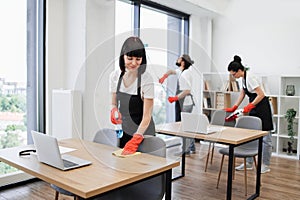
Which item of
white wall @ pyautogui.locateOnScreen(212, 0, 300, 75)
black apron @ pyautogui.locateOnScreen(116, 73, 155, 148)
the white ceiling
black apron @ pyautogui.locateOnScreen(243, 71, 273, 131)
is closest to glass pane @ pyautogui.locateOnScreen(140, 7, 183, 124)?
black apron @ pyautogui.locateOnScreen(116, 73, 155, 148)

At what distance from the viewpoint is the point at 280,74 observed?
4.86m

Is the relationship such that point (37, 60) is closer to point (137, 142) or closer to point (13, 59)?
point (13, 59)

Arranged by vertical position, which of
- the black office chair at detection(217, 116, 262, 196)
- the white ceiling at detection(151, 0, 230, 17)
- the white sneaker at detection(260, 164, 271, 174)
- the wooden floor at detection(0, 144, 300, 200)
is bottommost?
the wooden floor at detection(0, 144, 300, 200)

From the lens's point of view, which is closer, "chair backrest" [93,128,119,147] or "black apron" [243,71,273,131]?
"chair backrest" [93,128,119,147]

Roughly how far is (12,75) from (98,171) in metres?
2.11

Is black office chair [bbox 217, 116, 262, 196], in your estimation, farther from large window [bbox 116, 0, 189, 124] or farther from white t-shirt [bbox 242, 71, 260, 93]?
large window [bbox 116, 0, 189, 124]

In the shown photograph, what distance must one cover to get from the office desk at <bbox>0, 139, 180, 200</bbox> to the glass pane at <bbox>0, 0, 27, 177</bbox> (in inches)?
54.1

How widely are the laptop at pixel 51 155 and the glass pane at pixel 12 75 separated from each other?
1707 millimetres

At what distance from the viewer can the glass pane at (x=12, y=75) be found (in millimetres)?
3121

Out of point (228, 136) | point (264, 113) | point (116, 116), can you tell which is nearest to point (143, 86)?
point (116, 116)

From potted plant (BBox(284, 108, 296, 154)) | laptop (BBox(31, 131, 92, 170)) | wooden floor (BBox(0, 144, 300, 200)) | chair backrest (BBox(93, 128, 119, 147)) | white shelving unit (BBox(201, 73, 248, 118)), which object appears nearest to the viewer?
laptop (BBox(31, 131, 92, 170))

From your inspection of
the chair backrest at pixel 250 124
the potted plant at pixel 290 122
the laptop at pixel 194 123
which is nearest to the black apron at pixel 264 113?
the chair backrest at pixel 250 124

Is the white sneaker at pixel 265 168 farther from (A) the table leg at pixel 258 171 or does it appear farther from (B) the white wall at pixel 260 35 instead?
(B) the white wall at pixel 260 35

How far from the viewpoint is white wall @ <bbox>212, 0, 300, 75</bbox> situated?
4812 mm
